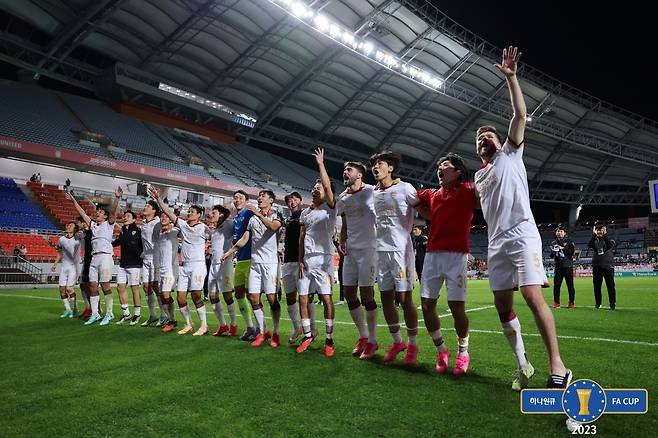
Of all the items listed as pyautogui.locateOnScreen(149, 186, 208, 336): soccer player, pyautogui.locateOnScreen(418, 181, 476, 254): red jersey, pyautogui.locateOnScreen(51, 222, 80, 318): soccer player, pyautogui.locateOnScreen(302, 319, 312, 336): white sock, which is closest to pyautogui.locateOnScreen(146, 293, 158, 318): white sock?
pyautogui.locateOnScreen(149, 186, 208, 336): soccer player

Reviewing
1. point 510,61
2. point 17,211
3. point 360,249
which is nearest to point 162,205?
point 360,249

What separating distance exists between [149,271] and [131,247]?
0.67 meters

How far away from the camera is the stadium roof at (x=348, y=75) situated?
25109mm

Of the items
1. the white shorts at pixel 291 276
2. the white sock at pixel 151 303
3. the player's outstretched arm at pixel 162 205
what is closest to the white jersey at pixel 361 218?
the white shorts at pixel 291 276

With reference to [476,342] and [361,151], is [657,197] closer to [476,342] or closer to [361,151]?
[476,342]

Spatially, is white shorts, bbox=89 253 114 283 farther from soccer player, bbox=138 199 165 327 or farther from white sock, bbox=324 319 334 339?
white sock, bbox=324 319 334 339

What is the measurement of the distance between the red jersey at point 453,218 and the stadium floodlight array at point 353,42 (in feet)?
63.2

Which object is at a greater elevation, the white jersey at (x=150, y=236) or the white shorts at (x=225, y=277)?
the white jersey at (x=150, y=236)

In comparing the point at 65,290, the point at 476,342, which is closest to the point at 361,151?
the point at 65,290

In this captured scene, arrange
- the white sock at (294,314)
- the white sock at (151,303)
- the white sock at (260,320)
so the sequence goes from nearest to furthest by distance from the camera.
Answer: the white sock at (260,320) → the white sock at (294,314) → the white sock at (151,303)

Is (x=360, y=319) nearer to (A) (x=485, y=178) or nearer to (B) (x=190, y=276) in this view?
(A) (x=485, y=178)

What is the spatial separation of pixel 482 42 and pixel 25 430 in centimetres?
3131

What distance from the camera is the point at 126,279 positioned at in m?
8.55

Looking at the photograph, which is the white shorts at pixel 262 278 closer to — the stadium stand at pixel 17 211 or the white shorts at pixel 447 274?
the white shorts at pixel 447 274
